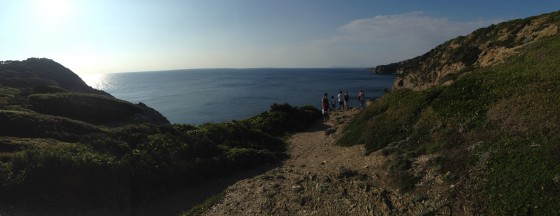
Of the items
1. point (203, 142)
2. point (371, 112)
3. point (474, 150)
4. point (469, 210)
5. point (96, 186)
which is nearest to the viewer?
point (469, 210)

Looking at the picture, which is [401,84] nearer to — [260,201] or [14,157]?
[260,201]

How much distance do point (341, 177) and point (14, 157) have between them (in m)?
15.0

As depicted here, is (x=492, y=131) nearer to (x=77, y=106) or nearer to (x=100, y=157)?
(x=100, y=157)

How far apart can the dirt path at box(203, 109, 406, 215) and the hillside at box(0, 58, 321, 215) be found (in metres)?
3.58

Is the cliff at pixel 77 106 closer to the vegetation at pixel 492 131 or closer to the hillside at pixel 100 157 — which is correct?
the hillside at pixel 100 157

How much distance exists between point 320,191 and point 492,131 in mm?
7665

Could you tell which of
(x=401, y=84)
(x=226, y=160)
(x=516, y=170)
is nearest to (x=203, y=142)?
(x=226, y=160)

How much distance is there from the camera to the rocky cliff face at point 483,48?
30.6m

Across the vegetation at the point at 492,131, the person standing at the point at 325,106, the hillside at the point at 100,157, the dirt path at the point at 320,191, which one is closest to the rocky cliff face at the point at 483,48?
the vegetation at the point at 492,131

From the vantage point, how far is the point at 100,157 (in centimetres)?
1936

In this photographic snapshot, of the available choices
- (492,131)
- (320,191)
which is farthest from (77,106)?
(492,131)

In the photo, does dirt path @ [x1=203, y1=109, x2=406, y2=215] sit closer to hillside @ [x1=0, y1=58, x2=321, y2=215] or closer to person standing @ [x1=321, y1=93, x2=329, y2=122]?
hillside @ [x1=0, y1=58, x2=321, y2=215]

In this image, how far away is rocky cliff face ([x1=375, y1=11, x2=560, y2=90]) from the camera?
30.6 m

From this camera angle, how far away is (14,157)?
17.5m
